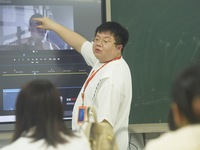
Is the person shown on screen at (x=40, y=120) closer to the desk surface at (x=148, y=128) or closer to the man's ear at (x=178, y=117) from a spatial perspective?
the man's ear at (x=178, y=117)

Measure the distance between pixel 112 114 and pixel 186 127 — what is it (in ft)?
3.93

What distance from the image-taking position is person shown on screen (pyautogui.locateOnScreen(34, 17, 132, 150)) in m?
2.35

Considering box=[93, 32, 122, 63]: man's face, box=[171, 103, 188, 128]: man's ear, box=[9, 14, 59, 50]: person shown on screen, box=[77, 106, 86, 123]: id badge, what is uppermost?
box=[9, 14, 59, 50]: person shown on screen

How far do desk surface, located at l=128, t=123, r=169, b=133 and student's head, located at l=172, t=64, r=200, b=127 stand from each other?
2024 millimetres

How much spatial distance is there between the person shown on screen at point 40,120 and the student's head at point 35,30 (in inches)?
51.2

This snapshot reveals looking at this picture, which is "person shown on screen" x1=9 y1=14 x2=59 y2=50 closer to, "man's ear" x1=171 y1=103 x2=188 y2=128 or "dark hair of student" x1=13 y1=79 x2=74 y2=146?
"dark hair of student" x1=13 y1=79 x2=74 y2=146

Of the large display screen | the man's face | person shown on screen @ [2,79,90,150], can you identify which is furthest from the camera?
the large display screen

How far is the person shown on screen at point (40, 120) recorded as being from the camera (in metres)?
1.67

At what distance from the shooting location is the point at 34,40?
2963mm

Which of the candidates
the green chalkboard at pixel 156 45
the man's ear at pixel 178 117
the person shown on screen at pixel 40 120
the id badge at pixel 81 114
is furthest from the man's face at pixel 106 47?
the man's ear at pixel 178 117

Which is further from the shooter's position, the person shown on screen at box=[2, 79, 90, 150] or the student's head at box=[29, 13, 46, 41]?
the student's head at box=[29, 13, 46, 41]

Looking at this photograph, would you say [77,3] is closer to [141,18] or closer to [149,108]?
[141,18]

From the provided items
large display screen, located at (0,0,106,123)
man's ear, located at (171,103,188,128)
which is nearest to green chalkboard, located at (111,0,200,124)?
large display screen, located at (0,0,106,123)

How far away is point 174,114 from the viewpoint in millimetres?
1239
